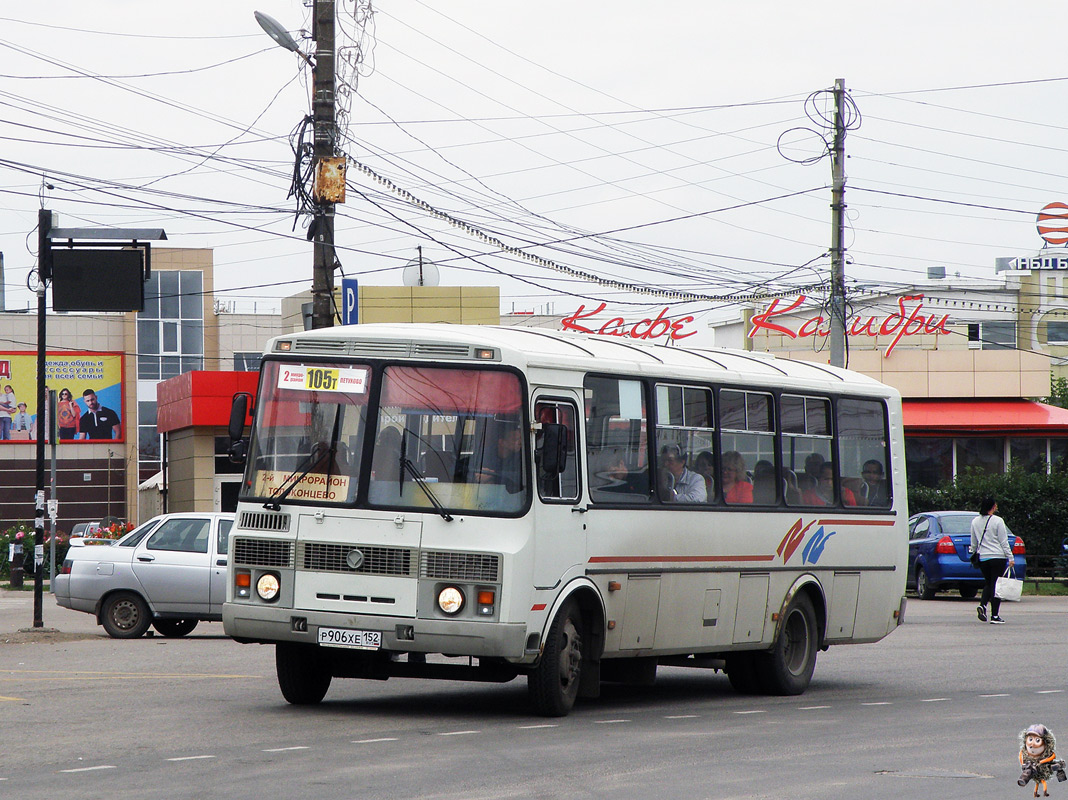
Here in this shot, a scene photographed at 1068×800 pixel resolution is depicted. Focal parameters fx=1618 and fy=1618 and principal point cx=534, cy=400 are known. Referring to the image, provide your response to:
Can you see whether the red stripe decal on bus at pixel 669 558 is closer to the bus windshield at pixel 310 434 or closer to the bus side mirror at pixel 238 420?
the bus windshield at pixel 310 434

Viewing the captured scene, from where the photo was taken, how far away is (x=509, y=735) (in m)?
10.6

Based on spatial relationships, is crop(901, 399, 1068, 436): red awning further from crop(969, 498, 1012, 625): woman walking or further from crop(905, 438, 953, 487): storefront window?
crop(969, 498, 1012, 625): woman walking

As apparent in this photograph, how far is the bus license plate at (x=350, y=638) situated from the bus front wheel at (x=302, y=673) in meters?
0.70

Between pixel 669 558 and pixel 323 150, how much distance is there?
863 cm

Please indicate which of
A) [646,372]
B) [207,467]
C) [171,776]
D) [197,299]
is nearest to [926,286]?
[197,299]

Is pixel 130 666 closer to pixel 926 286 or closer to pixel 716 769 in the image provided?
pixel 716 769

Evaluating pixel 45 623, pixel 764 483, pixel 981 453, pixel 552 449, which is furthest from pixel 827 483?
pixel 981 453

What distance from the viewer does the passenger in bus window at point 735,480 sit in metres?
13.5

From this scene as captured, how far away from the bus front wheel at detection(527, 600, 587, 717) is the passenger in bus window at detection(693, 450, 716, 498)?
1.91m

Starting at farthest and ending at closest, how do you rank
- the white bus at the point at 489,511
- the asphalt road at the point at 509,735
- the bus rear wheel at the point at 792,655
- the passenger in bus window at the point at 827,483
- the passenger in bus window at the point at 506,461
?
the passenger in bus window at the point at 827,483, the bus rear wheel at the point at 792,655, the passenger in bus window at the point at 506,461, the white bus at the point at 489,511, the asphalt road at the point at 509,735

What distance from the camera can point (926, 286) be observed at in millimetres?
70438

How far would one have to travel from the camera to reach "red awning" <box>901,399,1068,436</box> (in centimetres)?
4250

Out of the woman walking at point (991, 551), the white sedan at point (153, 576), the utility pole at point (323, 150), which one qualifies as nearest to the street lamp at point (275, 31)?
the utility pole at point (323, 150)

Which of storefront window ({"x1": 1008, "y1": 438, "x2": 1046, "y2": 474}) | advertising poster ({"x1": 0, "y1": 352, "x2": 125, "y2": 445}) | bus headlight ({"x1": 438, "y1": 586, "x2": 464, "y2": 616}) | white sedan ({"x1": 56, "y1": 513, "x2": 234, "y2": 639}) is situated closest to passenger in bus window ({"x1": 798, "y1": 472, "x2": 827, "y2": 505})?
bus headlight ({"x1": 438, "y1": 586, "x2": 464, "y2": 616})
